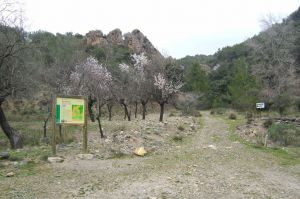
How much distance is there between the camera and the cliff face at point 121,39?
67069 mm

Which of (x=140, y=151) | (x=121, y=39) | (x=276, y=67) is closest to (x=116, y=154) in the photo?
(x=140, y=151)

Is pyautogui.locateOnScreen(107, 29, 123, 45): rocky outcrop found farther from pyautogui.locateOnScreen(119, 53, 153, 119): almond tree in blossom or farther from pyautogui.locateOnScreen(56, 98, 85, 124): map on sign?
pyautogui.locateOnScreen(56, 98, 85, 124): map on sign

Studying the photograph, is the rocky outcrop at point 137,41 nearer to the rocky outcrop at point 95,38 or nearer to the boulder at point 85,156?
the rocky outcrop at point 95,38

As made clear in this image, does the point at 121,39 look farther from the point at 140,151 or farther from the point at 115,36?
the point at 140,151

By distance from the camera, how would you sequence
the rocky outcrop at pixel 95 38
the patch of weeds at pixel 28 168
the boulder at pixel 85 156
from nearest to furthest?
the patch of weeds at pixel 28 168, the boulder at pixel 85 156, the rocky outcrop at pixel 95 38

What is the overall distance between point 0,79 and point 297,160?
12.1 metres

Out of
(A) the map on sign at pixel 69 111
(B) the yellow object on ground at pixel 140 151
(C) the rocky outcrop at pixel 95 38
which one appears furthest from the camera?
(C) the rocky outcrop at pixel 95 38

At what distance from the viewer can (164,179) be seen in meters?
8.36

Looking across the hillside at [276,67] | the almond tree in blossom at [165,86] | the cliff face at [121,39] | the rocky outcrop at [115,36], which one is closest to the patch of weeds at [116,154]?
the almond tree in blossom at [165,86]

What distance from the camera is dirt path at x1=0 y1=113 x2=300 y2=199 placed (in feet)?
23.6

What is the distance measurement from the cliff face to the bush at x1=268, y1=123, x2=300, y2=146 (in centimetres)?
5017

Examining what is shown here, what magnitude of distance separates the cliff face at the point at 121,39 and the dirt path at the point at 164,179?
56.2 metres

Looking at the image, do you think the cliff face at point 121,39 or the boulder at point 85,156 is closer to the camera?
the boulder at point 85,156

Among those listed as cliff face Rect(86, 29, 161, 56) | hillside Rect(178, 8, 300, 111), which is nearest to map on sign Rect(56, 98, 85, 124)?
hillside Rect(178, 8, 300, 111)
